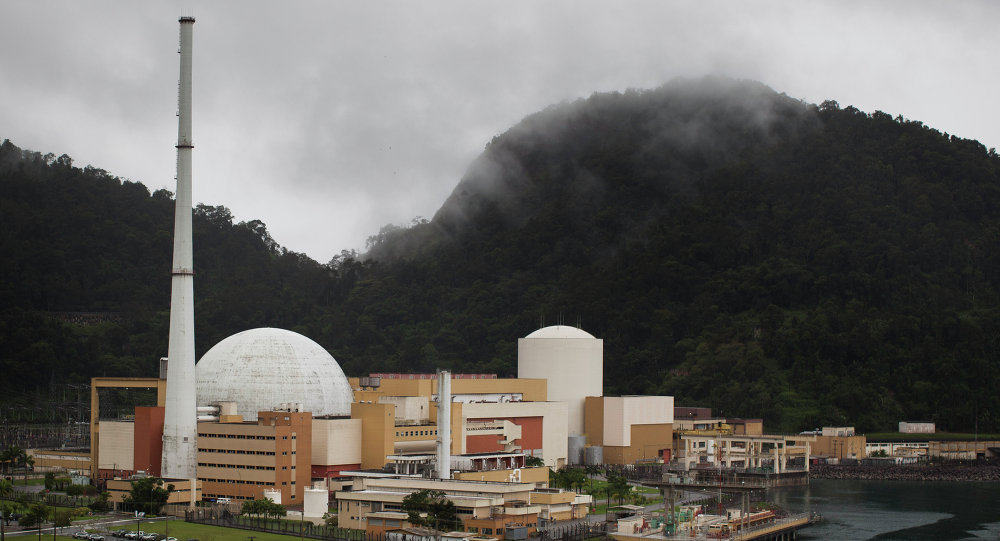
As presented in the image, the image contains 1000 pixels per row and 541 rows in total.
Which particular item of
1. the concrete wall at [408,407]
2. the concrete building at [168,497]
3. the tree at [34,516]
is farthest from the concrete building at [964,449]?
the tree at [34,516]

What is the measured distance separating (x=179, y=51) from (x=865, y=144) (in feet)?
317

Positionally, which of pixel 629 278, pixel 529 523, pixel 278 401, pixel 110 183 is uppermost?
pixel 110 183

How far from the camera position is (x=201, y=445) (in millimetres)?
66875

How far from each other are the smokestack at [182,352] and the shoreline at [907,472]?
46009 millimetres

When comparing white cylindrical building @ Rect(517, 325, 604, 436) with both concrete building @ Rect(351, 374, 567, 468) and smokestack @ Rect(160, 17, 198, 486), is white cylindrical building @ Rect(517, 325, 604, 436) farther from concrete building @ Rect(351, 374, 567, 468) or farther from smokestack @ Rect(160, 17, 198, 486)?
smokestack @ Rect(160, 17, 198, 486)

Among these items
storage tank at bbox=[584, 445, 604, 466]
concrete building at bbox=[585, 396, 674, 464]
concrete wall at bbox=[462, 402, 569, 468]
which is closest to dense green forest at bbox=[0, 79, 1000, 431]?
concrete building at bbox=[585, 396, 674, 464]

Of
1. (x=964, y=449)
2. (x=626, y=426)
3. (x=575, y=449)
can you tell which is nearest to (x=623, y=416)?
(x=626, y=426)

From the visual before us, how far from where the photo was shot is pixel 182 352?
65688 mm

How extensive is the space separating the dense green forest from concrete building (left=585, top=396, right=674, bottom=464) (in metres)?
18.3

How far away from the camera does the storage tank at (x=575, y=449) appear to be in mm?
90188

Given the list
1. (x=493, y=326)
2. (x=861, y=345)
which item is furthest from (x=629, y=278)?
(x=861, y=345)

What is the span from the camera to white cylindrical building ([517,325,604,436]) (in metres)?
94.1

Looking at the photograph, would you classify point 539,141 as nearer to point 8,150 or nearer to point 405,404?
point 8,150

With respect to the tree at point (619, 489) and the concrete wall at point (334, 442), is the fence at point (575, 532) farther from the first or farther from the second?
the concrete wall at point (334, 442)
